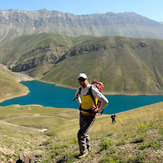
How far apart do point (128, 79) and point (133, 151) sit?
187 m

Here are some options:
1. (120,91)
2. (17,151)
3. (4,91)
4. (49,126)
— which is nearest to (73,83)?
(120,91)

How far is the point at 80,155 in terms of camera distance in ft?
26.5

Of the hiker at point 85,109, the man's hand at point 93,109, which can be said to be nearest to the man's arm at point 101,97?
the hiker at point 85,109

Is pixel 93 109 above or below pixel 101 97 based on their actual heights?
below

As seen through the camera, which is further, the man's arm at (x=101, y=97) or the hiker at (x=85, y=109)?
the hiker at (x=85, y=109)

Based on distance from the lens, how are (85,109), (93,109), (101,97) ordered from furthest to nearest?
(85,109) < (93,109) < (101,97)

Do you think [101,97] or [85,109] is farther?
[85,109]

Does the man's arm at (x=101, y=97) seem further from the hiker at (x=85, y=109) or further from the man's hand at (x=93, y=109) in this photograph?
the man's hand at (x=93, y=109)

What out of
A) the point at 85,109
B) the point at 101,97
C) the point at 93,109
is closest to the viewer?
the point at 101,97

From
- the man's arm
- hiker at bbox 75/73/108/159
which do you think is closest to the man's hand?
hiker at bbox 75/73/108/159

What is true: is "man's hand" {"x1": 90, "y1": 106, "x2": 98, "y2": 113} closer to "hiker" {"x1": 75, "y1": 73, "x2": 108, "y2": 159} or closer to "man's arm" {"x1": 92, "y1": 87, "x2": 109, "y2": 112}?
"hiker" {"x1": 75, "y1": 73, "x2": 108, "y2": 159}

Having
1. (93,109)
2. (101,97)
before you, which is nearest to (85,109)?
(93,109)

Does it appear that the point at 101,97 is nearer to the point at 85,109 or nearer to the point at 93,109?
the point at 93,109

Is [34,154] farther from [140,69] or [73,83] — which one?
[140,69]
